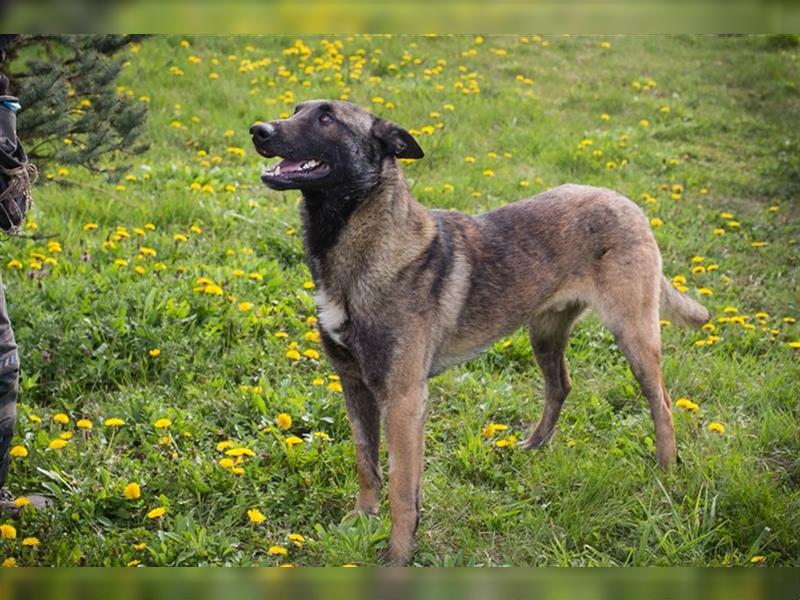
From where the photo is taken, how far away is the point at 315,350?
16.5 ft

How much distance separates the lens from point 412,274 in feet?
12.3

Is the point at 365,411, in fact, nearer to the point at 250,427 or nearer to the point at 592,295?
the point at 250,427

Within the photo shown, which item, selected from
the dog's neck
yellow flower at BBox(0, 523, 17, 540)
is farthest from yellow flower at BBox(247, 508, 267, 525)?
the dog's neck

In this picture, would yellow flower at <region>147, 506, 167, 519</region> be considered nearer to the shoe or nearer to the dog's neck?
the shoe

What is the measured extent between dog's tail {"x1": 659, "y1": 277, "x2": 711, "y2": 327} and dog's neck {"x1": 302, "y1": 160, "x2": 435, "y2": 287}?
5.43 feet

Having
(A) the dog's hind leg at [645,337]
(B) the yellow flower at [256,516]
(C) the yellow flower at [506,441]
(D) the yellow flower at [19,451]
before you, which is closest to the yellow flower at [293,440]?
(B) the yellow flower at [256,516]

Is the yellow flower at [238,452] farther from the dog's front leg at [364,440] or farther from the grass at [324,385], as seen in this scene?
the dog's front leg at [364,440]

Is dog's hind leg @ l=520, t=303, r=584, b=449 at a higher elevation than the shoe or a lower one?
higher

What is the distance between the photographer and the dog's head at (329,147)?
3.44m

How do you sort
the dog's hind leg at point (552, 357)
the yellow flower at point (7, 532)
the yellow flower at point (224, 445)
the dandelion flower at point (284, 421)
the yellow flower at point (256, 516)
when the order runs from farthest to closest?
the dog's hind leg at point (552, 357) → the dandelion flower at point (284, 421) → the yellow flower at point (224, 445) → the yellow flower at point (256, 516) → the yellow flower at point (7, 532)

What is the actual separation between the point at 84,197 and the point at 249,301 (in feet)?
6.36

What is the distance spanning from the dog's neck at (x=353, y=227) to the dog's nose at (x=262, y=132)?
342 millimetres

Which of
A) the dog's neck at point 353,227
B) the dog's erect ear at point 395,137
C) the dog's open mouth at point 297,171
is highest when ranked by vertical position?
the dog's erect ear at point 395,137

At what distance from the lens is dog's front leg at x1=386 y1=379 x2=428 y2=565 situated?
364 centimetres
